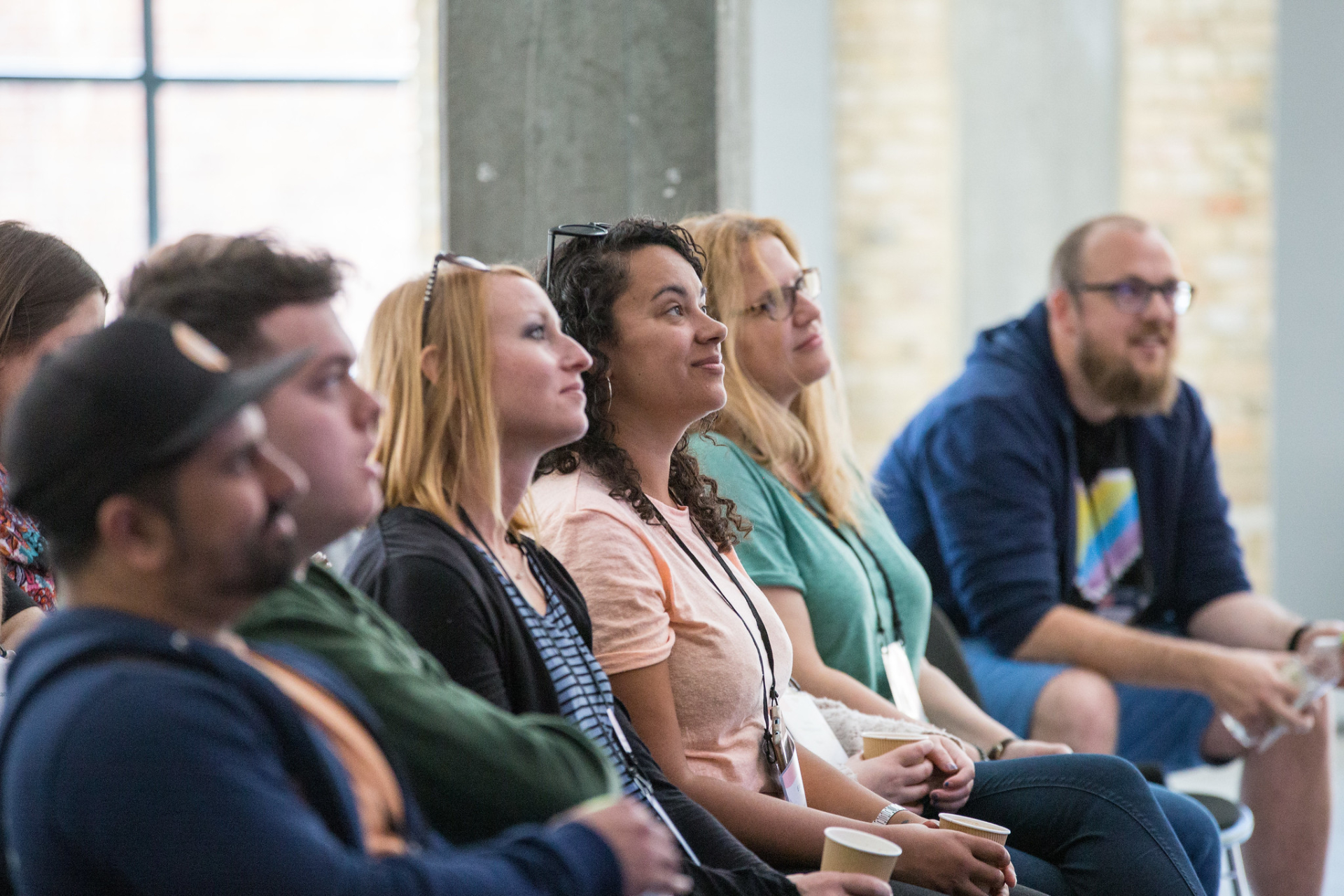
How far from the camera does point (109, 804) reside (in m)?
0.87

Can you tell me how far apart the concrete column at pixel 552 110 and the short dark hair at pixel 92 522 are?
2109 millimetres

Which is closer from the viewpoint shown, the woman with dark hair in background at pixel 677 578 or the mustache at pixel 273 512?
the mustache at pixel 273 512

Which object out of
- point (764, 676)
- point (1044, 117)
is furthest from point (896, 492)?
point (1044, 117)

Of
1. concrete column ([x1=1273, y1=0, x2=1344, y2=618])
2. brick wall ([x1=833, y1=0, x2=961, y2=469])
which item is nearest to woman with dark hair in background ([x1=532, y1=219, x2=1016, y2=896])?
concrete column ([x1=1273, y1=0, x2=1344, y2=618])

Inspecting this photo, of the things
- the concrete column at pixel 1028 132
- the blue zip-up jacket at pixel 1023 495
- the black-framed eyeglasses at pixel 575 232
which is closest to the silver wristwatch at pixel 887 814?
the black-framed eyeglasses at pixel 575 232

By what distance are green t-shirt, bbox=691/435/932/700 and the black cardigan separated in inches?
27.5

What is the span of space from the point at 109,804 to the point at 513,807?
382 millimetres

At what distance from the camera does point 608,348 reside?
200cm

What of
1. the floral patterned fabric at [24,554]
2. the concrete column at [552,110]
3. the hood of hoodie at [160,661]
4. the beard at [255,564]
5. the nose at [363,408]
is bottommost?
the floral patterned fabric at [24,554]

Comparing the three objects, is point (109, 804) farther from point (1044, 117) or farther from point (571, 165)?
point (1044, 117)

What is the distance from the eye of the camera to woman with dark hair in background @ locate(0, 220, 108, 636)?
76.9 inches

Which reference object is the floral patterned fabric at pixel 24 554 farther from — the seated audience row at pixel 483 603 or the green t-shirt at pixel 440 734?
the green t-shirt at pixel 440 734

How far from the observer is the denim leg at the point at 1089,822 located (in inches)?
78.3

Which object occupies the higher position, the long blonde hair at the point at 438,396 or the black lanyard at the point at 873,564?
the long blonde hair at the point at 438,396
